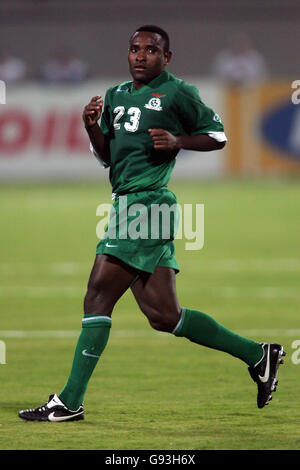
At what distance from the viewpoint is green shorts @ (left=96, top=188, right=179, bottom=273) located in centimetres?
662

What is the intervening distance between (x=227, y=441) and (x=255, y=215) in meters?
14.1

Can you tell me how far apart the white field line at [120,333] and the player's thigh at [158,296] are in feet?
9.25

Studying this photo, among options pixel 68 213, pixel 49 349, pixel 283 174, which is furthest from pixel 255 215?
pixel 49 349

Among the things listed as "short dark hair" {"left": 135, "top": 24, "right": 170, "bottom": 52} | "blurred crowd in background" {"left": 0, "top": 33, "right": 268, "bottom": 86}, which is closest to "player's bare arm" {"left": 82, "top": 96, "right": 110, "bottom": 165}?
"short dark hair" {"left": 135, "top": 24, "right": 170, "bottom": 52}

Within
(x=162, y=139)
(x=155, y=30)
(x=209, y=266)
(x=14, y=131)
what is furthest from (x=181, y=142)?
(x=14, y=131)

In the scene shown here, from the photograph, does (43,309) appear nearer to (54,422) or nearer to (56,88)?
(54,422)

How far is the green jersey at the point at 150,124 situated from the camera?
6.71 metres

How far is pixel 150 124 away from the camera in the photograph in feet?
22.0

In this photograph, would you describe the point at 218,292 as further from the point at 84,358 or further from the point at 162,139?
the point at 162,139

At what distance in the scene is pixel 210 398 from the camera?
7258 millimetres

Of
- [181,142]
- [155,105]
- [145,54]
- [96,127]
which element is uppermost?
[145,54]

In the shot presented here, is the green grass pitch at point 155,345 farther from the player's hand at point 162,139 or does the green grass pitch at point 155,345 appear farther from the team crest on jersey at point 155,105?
the team crest on jersey at point 155,105

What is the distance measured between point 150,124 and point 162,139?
1.00 feet

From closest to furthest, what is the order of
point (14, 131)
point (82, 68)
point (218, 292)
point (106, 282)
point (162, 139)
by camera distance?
point (162, 139)
point (106, 282)
point (218, 292)
point (14, 131)
point (82, 68)
